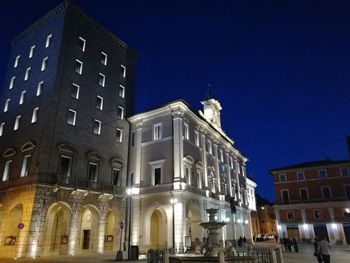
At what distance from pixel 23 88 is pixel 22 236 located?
54.4 ft

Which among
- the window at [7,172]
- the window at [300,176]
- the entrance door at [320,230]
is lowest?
the entrance door at [320,230]

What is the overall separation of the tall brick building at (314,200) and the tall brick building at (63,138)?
31.4m

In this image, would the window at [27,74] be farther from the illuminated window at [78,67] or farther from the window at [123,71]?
the window at [123,71]

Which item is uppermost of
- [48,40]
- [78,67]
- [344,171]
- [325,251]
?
[48,40]

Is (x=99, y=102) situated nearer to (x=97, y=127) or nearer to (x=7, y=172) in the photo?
(x=97, y=127)

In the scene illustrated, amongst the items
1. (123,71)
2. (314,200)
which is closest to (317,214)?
(314,200)

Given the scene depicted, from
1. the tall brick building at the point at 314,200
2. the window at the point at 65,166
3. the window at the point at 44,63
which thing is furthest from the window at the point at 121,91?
the tall brick building at the point at 314,200

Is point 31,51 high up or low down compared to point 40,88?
up

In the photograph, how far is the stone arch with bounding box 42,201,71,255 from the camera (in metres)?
24.4

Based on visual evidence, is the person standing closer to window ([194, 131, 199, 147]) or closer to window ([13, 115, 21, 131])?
window ([194, 131, 199, 147])

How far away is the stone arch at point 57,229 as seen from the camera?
24428mm

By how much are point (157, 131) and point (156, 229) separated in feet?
38.1

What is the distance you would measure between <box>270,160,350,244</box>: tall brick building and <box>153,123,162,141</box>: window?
1170 inches

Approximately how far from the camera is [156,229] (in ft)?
107
